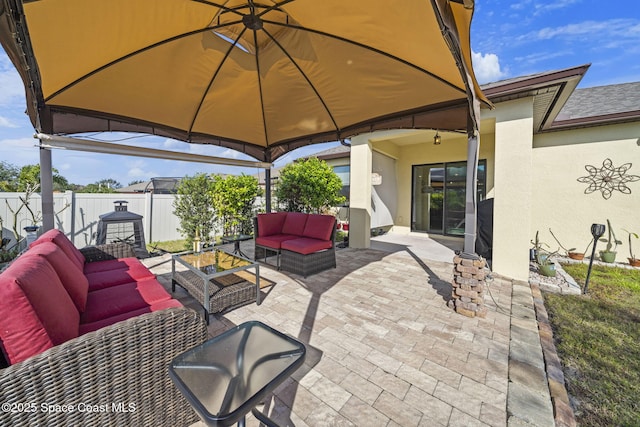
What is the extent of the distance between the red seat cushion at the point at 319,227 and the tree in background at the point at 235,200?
9.22 feet

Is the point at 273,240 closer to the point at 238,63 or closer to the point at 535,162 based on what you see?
the point at 238,63

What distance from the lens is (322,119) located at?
15.3ft

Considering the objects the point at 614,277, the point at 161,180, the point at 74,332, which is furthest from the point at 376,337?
the point at 161,180

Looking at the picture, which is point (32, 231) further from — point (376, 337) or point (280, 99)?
point (376, 337)

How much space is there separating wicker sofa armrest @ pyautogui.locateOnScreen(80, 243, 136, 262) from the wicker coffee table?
711mm

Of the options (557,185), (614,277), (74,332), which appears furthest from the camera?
(557,185)

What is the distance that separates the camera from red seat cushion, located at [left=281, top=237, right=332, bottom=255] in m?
4.34

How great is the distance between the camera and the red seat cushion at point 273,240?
485 centimetres

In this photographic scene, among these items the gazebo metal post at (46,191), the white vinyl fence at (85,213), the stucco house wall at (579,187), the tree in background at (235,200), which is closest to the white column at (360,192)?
the tree in background at (235,200)

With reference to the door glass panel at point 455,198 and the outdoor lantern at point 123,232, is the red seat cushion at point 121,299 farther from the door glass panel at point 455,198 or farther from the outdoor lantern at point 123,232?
the door glass panel at point 455,198

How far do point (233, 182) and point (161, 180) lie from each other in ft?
26.0

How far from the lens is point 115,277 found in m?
2.76

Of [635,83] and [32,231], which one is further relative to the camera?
[635,83]

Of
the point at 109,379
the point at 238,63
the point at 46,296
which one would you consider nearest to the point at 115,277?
the point at 46,296
